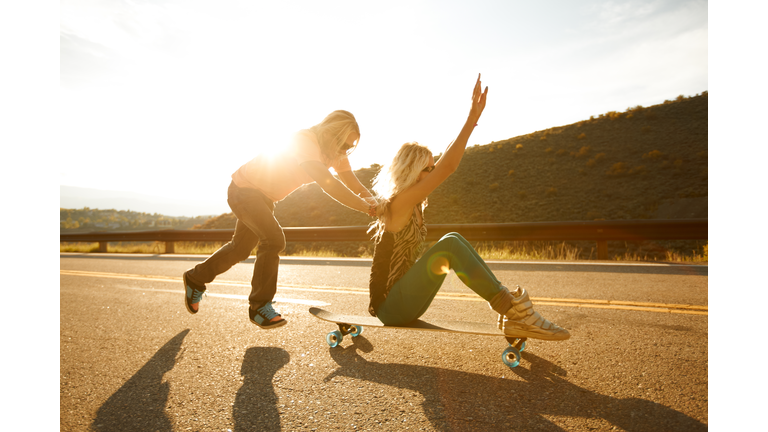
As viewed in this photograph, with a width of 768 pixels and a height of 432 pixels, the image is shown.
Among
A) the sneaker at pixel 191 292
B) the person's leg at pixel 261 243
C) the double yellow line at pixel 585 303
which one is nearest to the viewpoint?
the person's leg at pixel 261 243

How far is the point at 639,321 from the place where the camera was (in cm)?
365


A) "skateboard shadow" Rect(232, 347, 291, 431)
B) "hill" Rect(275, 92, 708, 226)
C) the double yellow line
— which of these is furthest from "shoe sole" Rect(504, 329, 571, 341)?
"hill" Rect(275, 92, 708, 226)

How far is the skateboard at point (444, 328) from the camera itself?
274 cm

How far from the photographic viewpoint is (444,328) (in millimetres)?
2838

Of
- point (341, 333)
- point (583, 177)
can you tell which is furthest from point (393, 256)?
point (583, 177)

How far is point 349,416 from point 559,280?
476 cm

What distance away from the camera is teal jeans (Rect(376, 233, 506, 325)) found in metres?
2.69

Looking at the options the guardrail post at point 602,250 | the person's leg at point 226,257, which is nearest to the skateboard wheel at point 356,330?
the person's leg at point 226,257

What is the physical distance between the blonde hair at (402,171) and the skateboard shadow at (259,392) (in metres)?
1.28

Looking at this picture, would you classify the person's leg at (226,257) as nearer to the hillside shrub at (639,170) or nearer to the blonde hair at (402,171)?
the blonde hair at (402,171)

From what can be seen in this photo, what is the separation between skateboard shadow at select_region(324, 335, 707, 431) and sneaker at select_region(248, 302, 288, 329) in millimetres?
943

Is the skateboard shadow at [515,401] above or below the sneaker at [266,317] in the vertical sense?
below

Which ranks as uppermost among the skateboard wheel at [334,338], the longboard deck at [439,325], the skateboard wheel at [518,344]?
the longboard deck at [439,325]

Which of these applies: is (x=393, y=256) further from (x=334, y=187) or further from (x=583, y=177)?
(x=583, y=177)
